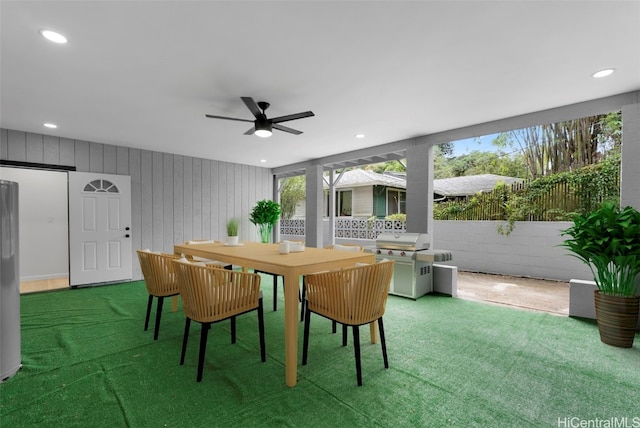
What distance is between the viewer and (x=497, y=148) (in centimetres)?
1101

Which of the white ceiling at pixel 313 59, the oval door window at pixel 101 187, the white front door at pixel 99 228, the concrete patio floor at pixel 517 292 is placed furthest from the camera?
the oval door window at pixel 101 187

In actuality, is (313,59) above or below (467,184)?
above

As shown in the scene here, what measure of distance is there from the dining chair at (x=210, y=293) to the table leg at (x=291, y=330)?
14.5 inches

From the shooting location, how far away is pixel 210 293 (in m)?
2.11

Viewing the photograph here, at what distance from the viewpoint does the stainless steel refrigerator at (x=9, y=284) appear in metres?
2.09

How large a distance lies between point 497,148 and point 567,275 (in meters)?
6.96

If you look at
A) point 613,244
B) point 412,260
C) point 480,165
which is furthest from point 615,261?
point 480,165

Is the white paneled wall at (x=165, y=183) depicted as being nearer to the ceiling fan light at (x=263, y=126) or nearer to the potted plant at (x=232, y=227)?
the potted plant at (x=232, y=227)

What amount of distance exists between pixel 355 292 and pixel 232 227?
16.1ft

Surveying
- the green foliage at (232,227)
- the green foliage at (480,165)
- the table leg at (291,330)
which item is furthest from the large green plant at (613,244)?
the green foliage at (480,165)

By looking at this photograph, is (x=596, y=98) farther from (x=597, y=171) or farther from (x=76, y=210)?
(x=76, y=210)

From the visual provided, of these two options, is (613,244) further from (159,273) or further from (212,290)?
(159,273)

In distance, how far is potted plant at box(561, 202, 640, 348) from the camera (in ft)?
8.57

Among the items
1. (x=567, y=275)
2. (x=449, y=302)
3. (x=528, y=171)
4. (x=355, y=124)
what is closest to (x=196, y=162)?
(x=355, y=124)
